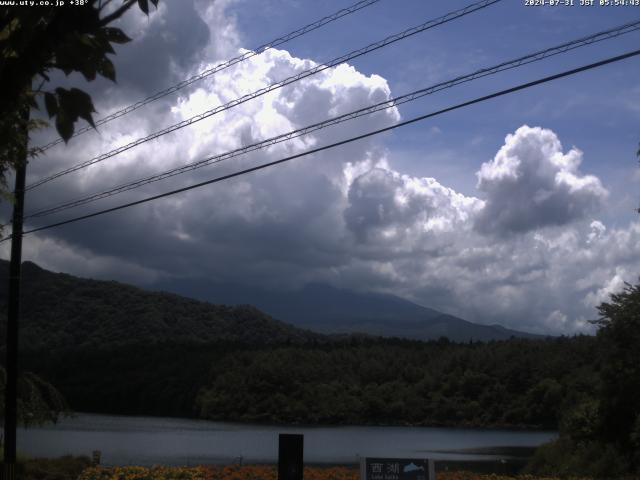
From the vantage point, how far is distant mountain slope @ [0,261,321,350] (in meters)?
127

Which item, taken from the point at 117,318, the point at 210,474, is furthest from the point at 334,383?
the point at 210,474

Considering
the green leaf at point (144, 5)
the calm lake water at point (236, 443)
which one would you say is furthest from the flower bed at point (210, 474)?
the calm lake water at point (236, 443)

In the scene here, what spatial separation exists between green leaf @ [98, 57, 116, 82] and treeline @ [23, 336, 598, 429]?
2991 inches

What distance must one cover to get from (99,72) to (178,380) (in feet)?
321

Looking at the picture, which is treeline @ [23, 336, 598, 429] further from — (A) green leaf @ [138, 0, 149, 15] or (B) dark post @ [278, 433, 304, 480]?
(A) green leaf @ [138, 0, 149, 15]

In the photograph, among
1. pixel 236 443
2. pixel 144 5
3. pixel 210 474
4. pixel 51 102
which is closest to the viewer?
pixel 51 102

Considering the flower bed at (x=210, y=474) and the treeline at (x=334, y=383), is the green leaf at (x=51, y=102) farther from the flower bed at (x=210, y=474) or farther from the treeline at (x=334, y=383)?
the treeline at (x=334, y=383)

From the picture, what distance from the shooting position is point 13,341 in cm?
1975

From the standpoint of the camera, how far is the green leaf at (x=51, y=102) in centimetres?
401

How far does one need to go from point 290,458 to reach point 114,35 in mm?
9130

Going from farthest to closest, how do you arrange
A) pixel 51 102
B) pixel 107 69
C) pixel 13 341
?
pixel 13 341
pixel 107 69
pixel 51 102

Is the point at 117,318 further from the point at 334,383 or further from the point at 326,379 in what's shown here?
the point at 334,383

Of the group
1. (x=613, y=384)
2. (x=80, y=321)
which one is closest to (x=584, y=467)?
(x=613, y=384)

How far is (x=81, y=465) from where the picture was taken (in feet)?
76.4
